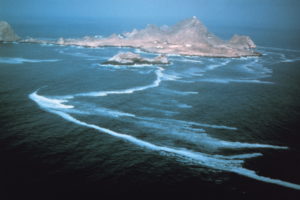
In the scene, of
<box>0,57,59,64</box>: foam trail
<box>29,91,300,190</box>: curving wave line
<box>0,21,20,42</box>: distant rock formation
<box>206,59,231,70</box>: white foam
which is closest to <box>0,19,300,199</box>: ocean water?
<box>29,91,300,190</box>: curving wave line

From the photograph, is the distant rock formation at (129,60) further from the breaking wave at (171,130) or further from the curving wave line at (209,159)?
the curving wave line at (209,159)

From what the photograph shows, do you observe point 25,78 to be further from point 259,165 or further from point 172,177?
point 259,165

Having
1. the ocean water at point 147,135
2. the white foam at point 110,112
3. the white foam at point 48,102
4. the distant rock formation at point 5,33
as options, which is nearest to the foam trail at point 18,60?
the ocean water at point 147,135

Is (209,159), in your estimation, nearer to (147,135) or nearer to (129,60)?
(147,135)

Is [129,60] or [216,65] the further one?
[216,65]

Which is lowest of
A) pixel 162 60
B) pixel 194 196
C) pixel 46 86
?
pixel 194 196

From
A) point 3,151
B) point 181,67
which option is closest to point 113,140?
point 3,151

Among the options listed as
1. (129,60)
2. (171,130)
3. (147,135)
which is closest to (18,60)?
(129,60)

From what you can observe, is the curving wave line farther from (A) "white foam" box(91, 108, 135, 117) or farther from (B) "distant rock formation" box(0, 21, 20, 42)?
(B) "distant rock formation" box(0, 21, 20, 42)
